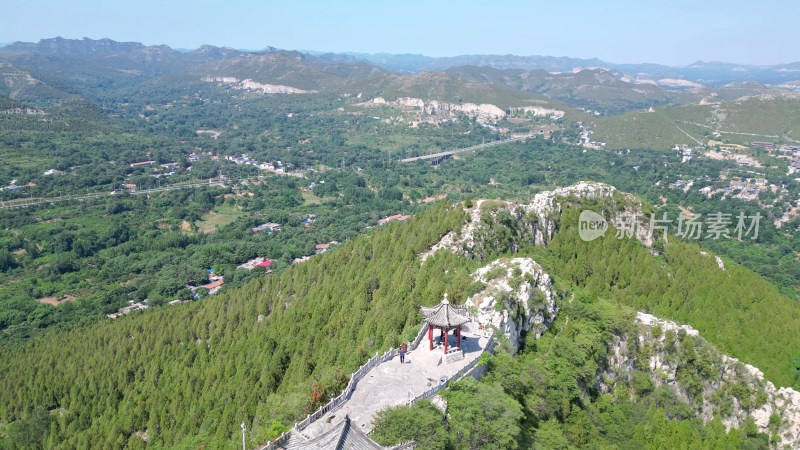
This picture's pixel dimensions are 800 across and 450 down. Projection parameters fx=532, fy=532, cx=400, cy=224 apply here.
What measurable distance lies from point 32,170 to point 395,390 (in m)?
148

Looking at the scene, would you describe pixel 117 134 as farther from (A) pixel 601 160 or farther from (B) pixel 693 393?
(B) pixel 693 393

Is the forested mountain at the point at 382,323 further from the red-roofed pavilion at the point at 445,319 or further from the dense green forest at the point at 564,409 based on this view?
the red-roofed pavilion at the point at 445,319

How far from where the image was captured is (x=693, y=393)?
1901 inches

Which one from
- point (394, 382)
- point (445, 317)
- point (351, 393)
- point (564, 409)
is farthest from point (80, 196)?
point (564, 409)

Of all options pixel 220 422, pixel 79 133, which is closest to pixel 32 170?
pixel 79 133

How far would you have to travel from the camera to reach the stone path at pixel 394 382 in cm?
2641

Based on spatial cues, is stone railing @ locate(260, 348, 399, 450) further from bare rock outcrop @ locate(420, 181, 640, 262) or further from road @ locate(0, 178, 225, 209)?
road @ locate(0, 178, 225, 209)

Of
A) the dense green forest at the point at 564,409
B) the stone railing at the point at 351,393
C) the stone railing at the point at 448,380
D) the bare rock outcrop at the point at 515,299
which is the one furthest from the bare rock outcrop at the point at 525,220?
the stone railing at the point at 351,393

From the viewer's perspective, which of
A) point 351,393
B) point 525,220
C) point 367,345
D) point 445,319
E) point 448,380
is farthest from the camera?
point 525,220

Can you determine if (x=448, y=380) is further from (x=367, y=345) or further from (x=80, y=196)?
(x=80, y=196)

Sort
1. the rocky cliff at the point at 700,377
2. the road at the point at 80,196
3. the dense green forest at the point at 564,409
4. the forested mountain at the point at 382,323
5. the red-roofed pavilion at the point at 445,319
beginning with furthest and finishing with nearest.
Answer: the road at the point at 80,196 < the rocky cliff at the point at 700,377 < the forested mountain at the point at 382,323 < the red-roofed pavilion at the point at 445,319 < the dense green forest at the point at 564,409

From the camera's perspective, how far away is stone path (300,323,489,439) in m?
26.4

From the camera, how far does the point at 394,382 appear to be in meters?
29.9

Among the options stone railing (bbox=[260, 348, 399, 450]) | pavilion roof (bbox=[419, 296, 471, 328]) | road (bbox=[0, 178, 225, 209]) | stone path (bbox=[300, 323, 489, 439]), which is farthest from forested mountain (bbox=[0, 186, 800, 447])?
road (bbox=[0, 178, 225, 209])
